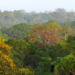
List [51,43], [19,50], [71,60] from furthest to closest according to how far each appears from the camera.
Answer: [51,43]
[19,50]
[71,60]

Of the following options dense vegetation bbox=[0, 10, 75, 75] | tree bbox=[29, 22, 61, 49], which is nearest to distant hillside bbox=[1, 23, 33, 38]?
dense vegetation bbox=[0, 10, 75, 75]

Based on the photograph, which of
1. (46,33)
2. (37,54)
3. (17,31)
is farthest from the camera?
(17,31)

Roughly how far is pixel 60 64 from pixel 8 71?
273cm

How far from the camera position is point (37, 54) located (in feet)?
43.0

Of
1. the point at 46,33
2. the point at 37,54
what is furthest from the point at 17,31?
the point at 37,54

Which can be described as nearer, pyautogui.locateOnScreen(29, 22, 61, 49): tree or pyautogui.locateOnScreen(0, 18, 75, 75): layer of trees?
pyautogui.locateOnScreen(0, 18, 75, 75): layer of trees

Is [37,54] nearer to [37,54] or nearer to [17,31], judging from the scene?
[37,54]

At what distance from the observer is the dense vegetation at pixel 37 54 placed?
3542 millimetres

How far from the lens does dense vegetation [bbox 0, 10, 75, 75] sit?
3542 millimetres

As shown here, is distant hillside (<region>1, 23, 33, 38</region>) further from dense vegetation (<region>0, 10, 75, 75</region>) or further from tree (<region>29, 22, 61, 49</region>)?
tree (<region>29, 22, 61, 49</region>)

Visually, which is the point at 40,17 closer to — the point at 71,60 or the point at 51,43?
the point at 51,43

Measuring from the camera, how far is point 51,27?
2256 centimetres

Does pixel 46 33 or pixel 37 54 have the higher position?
pixel 46 33

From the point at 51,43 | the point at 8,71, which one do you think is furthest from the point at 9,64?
the point at 51,43
